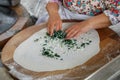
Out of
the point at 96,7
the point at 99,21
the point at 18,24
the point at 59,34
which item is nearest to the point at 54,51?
the point at 59,34

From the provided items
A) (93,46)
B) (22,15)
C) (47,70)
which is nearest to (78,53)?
(93,46)

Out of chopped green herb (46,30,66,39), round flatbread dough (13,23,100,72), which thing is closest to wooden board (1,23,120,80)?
round flatbread dough (13,23,100,72)

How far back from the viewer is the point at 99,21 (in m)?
1.48

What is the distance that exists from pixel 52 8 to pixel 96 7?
0.32 meters

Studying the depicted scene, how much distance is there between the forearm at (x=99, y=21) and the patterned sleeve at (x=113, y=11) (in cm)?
3

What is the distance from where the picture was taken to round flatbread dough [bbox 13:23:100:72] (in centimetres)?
129

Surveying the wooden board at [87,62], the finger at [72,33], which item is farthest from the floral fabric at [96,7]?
the finger at [72,33]

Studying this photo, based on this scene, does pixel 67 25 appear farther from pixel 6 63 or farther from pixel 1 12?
pixel 1 12

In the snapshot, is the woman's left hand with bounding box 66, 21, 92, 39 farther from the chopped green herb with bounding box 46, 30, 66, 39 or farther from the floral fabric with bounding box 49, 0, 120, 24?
the floral fabric with bounding box 49, 0, 120, 24

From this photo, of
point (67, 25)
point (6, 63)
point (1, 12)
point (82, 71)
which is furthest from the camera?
point (1, 12)

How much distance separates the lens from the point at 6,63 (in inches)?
52.6

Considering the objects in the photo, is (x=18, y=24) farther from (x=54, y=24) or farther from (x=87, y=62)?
(x=87, y=62)

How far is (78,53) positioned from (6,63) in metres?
0.41

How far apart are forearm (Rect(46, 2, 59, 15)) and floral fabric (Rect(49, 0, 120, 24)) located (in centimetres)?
→ 7
